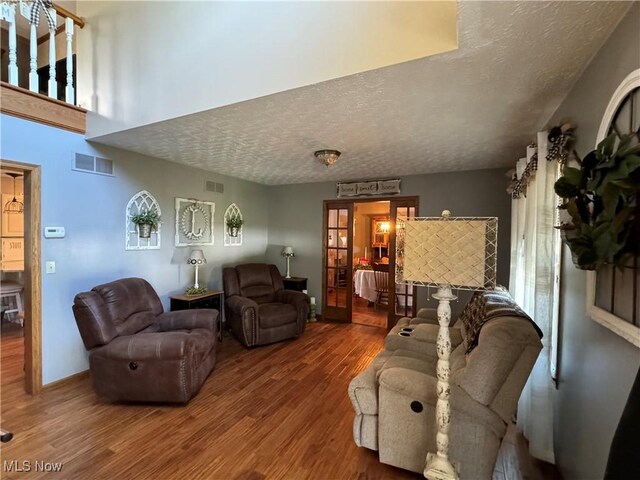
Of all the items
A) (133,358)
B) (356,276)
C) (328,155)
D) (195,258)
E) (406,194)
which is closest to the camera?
(133,358)

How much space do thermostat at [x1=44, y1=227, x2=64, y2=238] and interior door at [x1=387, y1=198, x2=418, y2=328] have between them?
4035 mm

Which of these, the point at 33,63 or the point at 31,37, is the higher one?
the point at 31,37

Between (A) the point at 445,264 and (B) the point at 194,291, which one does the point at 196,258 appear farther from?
(A) the point at 445,264

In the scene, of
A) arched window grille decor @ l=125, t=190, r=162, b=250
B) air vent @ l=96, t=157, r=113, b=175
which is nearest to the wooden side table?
arched window grille decor @ l=125, t=190, r=162, b=250

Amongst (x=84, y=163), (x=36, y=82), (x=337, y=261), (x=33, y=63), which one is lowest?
(x=337, y=261)

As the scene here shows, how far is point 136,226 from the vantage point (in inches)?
138

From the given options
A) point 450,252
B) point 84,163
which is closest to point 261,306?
point 84,163

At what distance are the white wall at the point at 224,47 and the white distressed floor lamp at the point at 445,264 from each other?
2.99 feet

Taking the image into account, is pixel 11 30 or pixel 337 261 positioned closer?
pixel 11 30

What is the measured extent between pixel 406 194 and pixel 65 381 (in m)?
4.67

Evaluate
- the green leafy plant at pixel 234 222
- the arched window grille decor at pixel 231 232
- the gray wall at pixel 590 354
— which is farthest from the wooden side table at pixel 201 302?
the gray wall at pixel 590 354

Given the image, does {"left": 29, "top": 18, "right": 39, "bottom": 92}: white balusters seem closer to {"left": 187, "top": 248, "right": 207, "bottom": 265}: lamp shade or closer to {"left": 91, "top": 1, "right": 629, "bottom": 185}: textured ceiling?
{"left": 91, "top": 1, "right": 629, "bottom": 185}: textured ceiling

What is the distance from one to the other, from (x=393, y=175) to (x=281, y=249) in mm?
2422

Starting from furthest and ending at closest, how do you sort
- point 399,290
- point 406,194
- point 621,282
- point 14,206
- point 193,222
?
point 14,206 < point 399,290 < point 406,194 < point 193,222 < point 621,282
